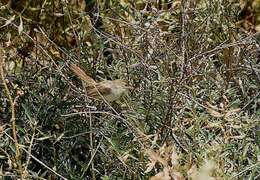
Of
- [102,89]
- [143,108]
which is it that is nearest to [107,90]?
[102,89]

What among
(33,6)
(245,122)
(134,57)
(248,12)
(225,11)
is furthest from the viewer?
(248,12)

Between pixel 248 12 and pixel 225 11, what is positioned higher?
pixel 225 11

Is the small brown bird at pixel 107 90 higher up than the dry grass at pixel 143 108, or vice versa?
the small brown bird at pixel 107 90

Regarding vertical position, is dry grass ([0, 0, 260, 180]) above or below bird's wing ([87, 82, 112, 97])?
below

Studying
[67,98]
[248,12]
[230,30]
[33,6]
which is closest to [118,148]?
[67,98]

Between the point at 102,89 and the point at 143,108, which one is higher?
the point at 102,89

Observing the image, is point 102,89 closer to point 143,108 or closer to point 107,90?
point 107,90

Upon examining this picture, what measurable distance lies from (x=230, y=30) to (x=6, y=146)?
89 cm

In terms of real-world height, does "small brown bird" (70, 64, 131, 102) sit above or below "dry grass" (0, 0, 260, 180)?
above

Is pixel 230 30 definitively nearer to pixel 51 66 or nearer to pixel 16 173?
pixel 51 66

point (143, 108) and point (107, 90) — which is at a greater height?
point (107, 90)

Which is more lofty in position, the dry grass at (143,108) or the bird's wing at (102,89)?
the bird's wing at (102,89)

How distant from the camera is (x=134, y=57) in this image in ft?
7.45

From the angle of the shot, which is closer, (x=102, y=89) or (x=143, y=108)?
(x=102, y=89)
